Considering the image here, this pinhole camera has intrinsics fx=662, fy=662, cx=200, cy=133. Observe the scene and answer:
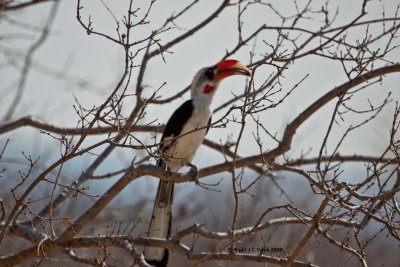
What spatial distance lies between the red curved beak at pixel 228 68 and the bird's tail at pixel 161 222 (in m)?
1.00

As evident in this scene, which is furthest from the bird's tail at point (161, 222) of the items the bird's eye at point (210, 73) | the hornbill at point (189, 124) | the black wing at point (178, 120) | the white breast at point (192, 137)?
the bird's eye at point (210, 73)

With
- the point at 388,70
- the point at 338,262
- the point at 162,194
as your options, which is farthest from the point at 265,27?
the point at 338,262

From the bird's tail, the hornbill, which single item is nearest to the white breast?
the hornbill

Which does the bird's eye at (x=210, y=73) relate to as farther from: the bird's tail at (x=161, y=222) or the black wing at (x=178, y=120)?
the bird's tail at (x=161, y=222)

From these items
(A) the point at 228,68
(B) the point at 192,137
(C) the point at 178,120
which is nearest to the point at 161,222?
(B) the point at 192,137

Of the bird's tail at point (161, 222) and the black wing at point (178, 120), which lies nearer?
the bird's tail at point (161, 222)

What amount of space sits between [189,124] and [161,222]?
33.2 inches

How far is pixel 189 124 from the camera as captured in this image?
5.35 metres

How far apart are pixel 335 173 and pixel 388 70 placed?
2.73ft

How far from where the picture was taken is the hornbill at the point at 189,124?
199 inches

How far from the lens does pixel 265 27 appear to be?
15.2 ft

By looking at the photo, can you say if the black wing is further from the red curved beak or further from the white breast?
the red curved beak

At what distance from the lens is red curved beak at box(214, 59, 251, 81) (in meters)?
5.17

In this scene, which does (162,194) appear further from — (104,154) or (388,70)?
(388,70)
